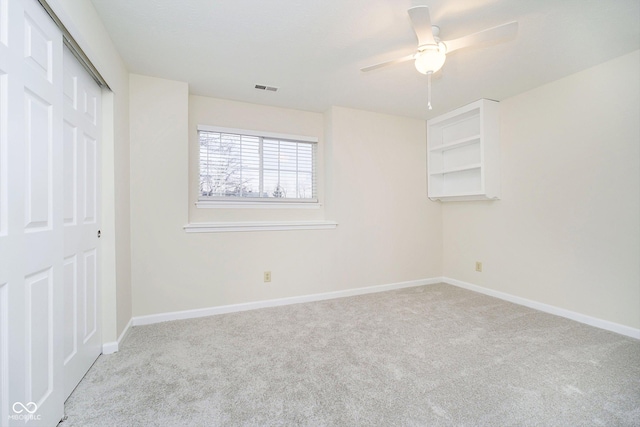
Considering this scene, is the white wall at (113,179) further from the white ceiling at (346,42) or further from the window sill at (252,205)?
the window sill at (252,205)

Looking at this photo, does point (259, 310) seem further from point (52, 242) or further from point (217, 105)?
point (217, 105)

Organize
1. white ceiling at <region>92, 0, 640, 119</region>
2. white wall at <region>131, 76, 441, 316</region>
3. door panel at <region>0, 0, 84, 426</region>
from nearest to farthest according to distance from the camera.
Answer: door panel at <region>0, 0, 84, 426</region> < white ceiling at <region>92, 0, 640, 119</region> < white wall at <region>131, 76, 441, 316</region>

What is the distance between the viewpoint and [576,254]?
2.64 m

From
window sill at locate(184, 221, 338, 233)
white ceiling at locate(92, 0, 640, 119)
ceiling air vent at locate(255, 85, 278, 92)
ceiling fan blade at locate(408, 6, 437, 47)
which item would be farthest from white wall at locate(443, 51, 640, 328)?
ceiling air vent at locate(255, 85, 278, 92)

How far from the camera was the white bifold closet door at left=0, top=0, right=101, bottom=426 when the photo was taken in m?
1.06

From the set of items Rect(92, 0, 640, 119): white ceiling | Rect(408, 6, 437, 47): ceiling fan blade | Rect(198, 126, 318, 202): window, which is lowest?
Rect(198, 126, 318, 202): window

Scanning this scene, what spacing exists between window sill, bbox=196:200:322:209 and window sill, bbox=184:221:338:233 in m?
0.24

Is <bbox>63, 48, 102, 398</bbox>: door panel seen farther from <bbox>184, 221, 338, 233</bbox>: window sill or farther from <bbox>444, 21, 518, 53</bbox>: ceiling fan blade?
<bbox>444, 21, 518, 53</bbox>: ceiling fan blade

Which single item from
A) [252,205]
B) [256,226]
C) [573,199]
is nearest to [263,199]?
[252,205]

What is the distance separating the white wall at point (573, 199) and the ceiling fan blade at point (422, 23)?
1897 millimetres

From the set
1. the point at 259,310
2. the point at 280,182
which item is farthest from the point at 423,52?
the point at 259,310

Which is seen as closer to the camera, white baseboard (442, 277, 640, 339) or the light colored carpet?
the light colored carpet

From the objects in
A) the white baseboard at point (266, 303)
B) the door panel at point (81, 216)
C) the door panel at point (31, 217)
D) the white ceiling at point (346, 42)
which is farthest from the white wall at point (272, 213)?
the door panel at point (31, 217)

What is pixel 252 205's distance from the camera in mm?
→ 3264
